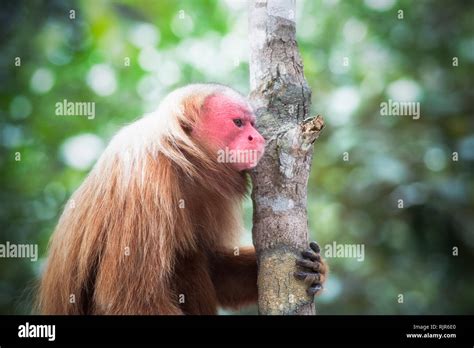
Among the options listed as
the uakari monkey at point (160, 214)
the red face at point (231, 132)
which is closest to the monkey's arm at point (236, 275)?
the uakari monkey at point (160, 214)

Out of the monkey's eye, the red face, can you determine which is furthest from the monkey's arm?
the monkey's eye

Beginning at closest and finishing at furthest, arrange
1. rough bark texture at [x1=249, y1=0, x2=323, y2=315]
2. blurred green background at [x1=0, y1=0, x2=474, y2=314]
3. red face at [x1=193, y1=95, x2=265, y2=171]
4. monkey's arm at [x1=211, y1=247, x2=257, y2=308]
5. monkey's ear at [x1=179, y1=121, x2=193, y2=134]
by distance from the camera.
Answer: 1. rough bark texture at [x1=249, y1=0, x2=323, y2=315]
2. red face at [x1=193, y1=95, x2=265, y2=171]
3. monkey's ear at [x1=179, y1=121, x2=193, y2=134]
4. monkey's arm at [x1=211, y1=247, x2=257, y2=308]
5. blurred green background at [x1=0, y1=0, x2=474, y2=314]

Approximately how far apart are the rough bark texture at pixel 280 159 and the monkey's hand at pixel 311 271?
3 centimetres

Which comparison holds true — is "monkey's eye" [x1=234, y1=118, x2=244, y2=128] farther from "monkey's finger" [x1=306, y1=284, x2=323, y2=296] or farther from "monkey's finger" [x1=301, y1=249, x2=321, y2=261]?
"monkey's finger" [x1=306, y1=284, x2=323, y2=296]

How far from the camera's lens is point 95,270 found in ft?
9.88

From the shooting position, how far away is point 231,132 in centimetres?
297

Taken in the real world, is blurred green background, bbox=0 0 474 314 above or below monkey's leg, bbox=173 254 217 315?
above

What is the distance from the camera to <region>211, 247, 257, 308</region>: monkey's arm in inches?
139

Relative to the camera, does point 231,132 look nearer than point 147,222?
No

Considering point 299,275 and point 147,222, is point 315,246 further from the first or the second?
point 147,222

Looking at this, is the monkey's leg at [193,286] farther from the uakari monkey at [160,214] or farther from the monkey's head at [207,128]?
the monkey's head at [207,128]

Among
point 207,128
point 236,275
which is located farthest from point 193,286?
point 207,128

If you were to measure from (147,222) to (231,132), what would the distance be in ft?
1.96
